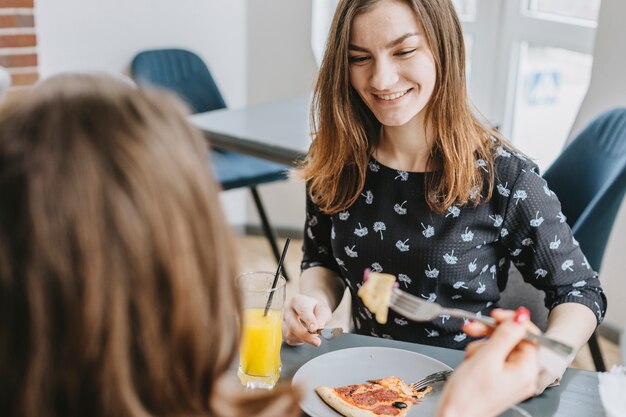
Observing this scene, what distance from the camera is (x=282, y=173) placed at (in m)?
3.01

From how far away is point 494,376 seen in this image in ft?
2.74

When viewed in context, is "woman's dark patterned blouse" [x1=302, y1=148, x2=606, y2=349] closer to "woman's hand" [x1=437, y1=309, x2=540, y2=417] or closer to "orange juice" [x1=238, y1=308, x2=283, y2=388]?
"orange juice" [x1=238, y1=308, x2=283, y2=388]

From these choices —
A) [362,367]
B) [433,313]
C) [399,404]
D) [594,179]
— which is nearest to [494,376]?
[433,313]

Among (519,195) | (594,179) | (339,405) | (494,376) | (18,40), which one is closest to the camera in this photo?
(494,376)

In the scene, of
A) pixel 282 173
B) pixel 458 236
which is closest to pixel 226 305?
pixel 458 236

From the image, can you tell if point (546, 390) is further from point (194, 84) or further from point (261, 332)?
point (194, 84)

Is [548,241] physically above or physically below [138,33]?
below

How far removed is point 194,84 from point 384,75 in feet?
6.99

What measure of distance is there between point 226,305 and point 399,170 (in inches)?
33.7

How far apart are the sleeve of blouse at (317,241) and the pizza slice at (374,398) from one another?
0.48 metres

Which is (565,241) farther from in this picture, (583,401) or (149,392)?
(149,392)

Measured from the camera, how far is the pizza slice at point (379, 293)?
1002 mm

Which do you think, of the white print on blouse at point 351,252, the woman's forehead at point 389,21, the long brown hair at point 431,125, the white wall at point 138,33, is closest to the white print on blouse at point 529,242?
the long brown hair at point 431,125

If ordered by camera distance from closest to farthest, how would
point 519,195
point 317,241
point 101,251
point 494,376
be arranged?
1. point 101,251
2. point 494,376
3. point 519,195
4. point 317,241
